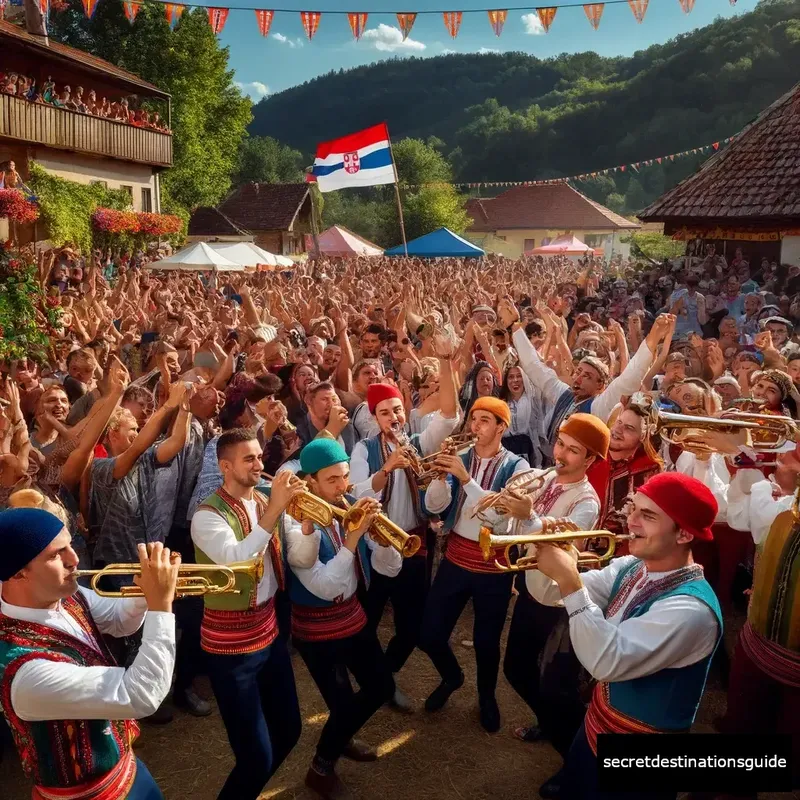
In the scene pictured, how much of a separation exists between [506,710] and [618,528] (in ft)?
4.51

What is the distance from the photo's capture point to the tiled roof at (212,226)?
42.8 metres

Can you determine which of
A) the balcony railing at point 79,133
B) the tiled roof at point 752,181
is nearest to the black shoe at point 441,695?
the tiled roof at point 752,181

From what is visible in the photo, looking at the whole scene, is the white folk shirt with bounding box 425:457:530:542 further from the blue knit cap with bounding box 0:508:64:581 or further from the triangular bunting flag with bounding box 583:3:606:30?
the triangular bunting flag with bounding box 583:3:606:30

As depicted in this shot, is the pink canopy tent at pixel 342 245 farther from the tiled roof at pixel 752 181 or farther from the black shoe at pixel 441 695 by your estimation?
the black shoe at pixel 441 695

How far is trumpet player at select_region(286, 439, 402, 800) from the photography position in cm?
363

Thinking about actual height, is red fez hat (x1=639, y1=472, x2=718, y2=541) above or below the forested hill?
below

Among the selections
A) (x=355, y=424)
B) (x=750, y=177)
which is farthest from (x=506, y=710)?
(x=750, y=177)

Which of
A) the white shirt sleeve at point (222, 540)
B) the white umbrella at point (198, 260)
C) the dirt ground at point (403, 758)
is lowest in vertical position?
the dirt ground at point (403, 758)

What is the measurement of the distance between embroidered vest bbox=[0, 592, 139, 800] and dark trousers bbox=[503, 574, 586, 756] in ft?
6.33

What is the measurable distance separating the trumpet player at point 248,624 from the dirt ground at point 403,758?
0.71 metres

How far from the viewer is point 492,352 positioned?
7.14 m

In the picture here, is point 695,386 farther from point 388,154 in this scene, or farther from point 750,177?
point 388,154

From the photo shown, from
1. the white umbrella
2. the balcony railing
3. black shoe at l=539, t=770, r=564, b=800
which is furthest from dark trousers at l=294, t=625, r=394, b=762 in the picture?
the balcony railing

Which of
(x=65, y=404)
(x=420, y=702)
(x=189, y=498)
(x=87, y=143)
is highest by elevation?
(x=87, y=143)
